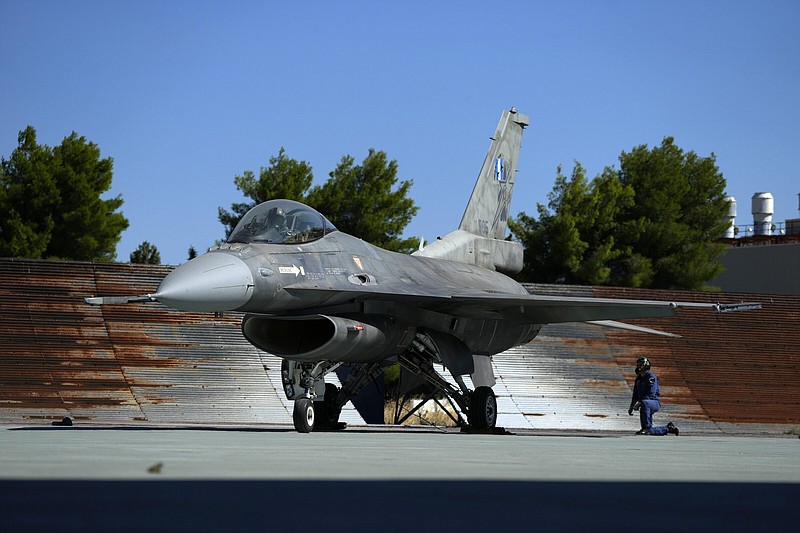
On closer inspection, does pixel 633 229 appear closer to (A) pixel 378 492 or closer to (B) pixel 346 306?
(B) pixel 346 306

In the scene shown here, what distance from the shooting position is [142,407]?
20422 millimetres

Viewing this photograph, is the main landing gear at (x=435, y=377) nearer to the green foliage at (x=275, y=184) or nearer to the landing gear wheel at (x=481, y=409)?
the landing gear wheel at (x=481, y=409)

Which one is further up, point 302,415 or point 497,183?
point 497,183

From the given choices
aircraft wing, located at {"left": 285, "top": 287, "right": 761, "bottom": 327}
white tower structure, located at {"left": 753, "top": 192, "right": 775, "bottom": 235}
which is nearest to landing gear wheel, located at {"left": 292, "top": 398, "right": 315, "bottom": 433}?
aircraft wing, located at {"left": 285, "top": 287, "right": 761, "bottom": 327}

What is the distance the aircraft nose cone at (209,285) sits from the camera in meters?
11.5

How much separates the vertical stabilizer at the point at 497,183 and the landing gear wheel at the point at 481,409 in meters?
4.78

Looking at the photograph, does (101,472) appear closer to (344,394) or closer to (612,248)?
(344,394)

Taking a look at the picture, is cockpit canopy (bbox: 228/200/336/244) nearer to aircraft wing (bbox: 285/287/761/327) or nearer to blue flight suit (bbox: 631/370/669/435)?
aircraft wing (bbox: 285/287/761/327)

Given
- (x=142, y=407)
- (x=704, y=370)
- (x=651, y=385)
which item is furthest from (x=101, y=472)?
(x=704, y=370)

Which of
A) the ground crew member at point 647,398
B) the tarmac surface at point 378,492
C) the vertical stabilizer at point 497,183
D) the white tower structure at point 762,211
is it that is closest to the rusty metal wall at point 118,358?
the vertical stabilizer at point 497,183

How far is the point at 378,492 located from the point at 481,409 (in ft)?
37.6

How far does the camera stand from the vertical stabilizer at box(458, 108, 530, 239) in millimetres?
20297

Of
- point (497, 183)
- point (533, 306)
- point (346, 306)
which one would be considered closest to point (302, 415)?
point (346, 306)

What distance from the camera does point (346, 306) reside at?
14.2 metres
